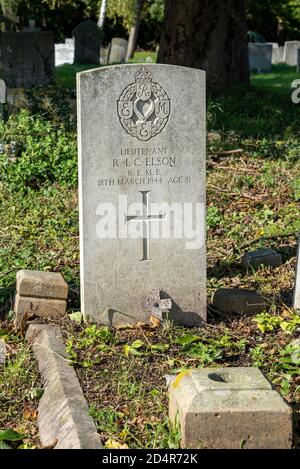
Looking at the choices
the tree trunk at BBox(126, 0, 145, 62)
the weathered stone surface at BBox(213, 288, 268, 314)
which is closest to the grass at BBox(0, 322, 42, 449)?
the weathered stone surface at BBox(213, 288, 268, 314)

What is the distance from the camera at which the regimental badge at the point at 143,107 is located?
5.84 meters

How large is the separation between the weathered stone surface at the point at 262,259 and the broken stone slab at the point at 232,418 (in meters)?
2.88

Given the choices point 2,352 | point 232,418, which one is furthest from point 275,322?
point 232,418

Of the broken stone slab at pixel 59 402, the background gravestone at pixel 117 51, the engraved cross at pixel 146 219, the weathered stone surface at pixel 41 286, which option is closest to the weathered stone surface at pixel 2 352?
the broken stone slab at pixel 59 402

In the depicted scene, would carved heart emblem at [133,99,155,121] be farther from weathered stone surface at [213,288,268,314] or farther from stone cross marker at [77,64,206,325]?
weathered stone surface at [213,288,268,314]

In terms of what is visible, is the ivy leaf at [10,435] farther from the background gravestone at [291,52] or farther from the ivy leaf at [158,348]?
the background gravestone at [291,52]

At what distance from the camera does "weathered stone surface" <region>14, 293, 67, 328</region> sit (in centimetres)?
609

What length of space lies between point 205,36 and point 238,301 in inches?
331

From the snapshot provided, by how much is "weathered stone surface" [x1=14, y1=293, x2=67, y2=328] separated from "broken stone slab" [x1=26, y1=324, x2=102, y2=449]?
0.26 metres

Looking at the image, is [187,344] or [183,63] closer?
[187,344]

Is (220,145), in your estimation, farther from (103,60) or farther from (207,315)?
(103,60)

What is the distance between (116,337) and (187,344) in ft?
1.55
